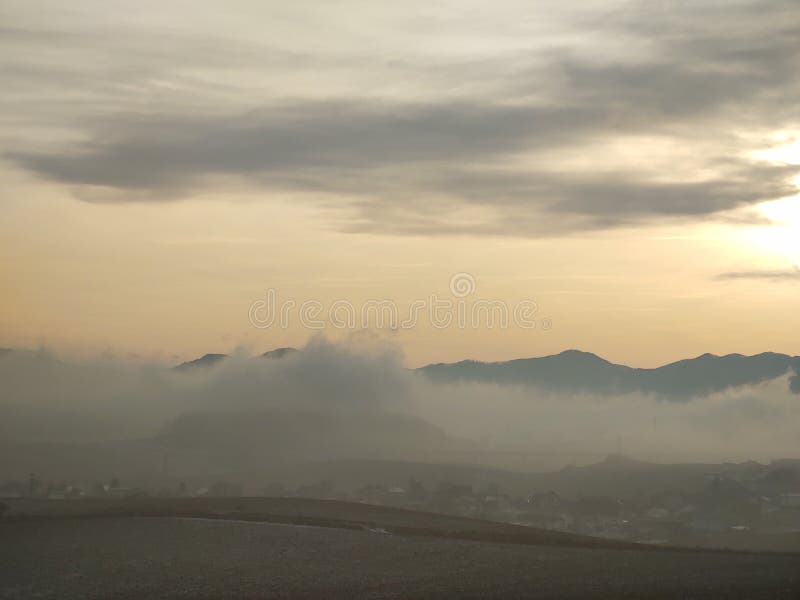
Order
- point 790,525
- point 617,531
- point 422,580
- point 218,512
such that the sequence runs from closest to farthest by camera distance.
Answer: point 422,580 → point 218,512 → point 617,531 → point 790,525

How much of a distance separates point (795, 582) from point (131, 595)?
43.2m

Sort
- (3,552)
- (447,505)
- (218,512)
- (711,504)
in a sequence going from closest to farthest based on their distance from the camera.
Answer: (3,552)
(218,512)
(447,505)
(711,504)

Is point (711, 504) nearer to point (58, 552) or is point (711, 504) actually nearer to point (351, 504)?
point (351, 504)

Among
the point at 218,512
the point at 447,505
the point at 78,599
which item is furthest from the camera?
the point at 447,505

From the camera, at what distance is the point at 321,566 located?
80.2 metres

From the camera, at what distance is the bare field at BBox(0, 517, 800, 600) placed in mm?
70750

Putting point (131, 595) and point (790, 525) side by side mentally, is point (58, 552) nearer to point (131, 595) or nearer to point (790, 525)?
point (131, 595)

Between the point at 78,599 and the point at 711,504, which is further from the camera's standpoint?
the point at 711,504

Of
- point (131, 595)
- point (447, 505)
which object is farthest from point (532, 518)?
point (131, 595)

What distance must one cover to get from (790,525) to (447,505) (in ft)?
169

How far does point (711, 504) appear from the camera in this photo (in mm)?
193500

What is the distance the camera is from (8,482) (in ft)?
652

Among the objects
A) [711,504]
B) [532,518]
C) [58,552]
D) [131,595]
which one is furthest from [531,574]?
[711,504]

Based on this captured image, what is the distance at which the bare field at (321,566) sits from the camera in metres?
70.8
